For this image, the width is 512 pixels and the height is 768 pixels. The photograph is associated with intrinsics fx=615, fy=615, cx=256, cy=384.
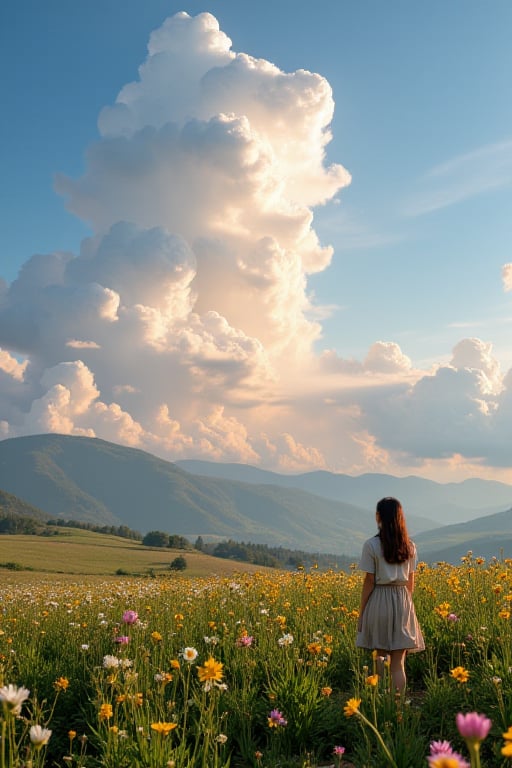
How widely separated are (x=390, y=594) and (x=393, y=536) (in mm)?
683

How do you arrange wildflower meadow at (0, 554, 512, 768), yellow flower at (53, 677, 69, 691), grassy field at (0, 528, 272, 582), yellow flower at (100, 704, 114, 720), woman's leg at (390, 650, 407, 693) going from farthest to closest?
1. grassy field at (0, 528, 272, 582)
2. woman's leg at (390, 650, 407, 693)
3. yellow flower at (53, 677, 69, 691)
4. wildflower meadow at (0, 554, 512, 768)
5. yellow flower at (100, 704, 114, 720)

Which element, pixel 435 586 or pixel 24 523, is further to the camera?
pixel 24 523

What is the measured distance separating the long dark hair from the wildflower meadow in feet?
2.77

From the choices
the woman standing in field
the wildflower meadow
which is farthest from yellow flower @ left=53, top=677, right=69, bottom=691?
the woman standing in field

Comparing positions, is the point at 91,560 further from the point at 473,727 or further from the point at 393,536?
the point at 473,727

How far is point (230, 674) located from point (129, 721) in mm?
1796

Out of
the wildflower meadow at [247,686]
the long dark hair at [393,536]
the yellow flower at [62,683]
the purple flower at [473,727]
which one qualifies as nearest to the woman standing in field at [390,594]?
the long dark hair at [393,536]

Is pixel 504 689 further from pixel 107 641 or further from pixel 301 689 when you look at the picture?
pixel 107 641

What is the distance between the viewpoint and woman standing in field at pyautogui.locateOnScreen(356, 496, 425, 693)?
696 centimetres

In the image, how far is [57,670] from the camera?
6910mm

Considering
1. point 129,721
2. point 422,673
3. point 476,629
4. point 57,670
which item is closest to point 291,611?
point 422,673

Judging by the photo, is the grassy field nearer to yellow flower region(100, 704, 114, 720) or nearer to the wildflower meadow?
the wildflower meadow

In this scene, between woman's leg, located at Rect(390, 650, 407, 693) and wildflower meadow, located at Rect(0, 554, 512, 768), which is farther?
woman's leg, located at Rect(390, 650, 407, 693)

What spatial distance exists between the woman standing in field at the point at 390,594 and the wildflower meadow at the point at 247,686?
296mm
